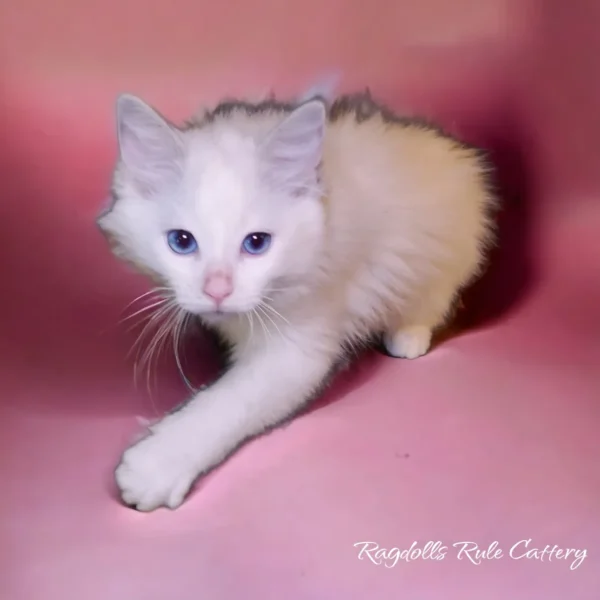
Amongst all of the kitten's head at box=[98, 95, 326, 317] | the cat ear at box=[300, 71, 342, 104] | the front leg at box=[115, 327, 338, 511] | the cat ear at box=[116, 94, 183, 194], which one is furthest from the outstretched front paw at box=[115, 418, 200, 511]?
the cat ear at box=[300, 71, 342, 104]

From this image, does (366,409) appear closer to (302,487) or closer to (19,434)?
(302,487)

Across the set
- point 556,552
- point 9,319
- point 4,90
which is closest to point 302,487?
point 556,552

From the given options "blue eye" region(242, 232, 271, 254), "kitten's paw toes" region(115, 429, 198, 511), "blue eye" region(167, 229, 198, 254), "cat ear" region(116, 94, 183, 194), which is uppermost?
"cat ear" region(116, 94, 183, 194)

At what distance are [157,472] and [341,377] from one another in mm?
310

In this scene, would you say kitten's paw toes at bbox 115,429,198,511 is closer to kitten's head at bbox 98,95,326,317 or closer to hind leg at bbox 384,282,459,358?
kitten's head at bbox 98,95,326,317

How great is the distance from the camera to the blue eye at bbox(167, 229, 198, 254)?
0.86m

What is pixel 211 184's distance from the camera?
85 centimetres

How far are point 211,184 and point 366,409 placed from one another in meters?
0.35

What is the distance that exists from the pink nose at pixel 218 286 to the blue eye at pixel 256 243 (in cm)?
5

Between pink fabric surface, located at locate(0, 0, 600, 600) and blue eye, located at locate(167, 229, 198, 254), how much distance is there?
0.22 m

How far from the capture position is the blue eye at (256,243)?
2.79 ft

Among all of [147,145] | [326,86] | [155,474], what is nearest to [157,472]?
[155,474]

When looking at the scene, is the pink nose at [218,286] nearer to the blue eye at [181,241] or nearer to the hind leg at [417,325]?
the blue eye at [181,241]

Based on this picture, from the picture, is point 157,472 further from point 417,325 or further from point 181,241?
point 417,325
